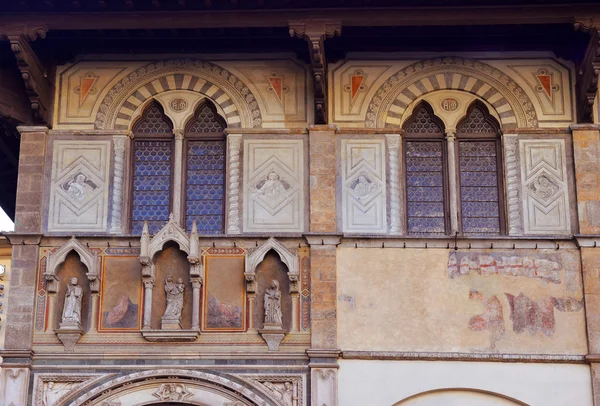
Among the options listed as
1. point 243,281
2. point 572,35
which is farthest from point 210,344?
point 572,35

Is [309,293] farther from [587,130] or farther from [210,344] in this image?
[587,130]

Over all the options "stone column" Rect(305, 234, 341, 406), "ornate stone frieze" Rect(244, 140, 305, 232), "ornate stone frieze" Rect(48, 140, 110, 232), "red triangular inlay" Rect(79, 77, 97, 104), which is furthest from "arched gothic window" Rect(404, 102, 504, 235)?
"red triangular inlay" Rect(79, 77, 97, 104)

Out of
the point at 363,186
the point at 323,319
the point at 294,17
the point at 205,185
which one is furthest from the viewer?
the point at 205,185

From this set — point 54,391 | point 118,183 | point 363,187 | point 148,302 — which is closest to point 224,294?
point 148,302

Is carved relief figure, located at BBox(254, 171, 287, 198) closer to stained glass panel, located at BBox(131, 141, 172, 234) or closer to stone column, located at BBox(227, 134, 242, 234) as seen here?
stone column, located at BBox(227, 134, 242, 234)

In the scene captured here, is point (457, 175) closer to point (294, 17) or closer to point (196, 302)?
point (294, 17)

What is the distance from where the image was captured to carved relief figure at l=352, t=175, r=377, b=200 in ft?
60.3

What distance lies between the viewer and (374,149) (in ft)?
61.2

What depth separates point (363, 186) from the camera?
1842 centimetres

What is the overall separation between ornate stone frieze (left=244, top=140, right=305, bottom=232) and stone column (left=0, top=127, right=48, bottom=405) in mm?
2981

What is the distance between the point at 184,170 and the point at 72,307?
2.67m

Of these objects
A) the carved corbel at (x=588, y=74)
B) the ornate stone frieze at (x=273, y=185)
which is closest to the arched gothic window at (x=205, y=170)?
the ornate stone frieze at (x=273, y=185)

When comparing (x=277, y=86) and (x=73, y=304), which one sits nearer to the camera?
(x=73, y=304)

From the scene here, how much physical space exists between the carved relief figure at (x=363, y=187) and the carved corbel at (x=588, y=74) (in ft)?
10.5
